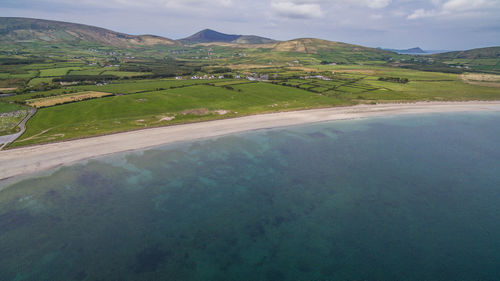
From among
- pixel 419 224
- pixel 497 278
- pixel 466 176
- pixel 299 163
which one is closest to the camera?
pixel 497 278

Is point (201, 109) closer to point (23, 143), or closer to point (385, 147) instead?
point (23, 143)

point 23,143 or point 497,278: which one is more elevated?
point 23,143

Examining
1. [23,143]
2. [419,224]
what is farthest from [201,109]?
[419,224]

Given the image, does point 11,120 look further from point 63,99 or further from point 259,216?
point 259,216

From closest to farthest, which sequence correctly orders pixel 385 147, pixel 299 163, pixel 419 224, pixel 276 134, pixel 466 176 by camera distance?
pixel 419 224 < pixel 466 176 < pixel 299 163 < pixel 385 147 < pixel 276 134

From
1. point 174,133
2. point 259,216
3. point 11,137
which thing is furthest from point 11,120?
point 259,216

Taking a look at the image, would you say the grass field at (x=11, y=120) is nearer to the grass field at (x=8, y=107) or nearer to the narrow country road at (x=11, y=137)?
the narrow country road at (x=11, y=137)
